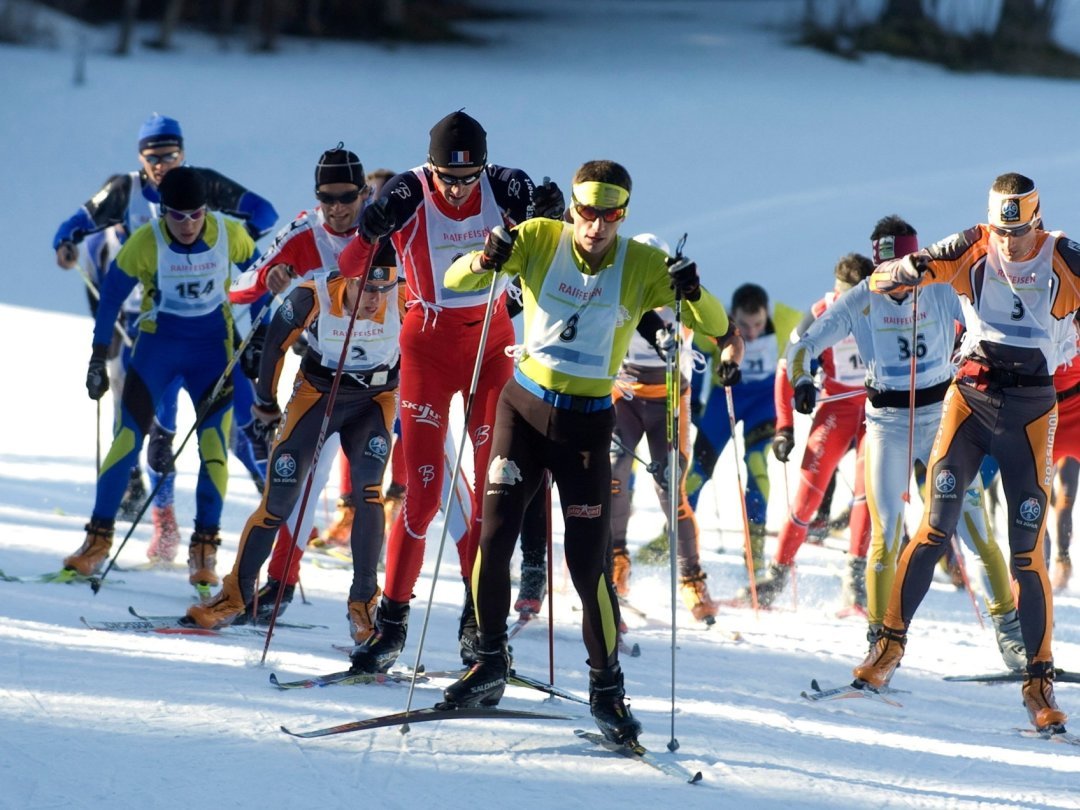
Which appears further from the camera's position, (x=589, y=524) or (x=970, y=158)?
(x=970, y=158)

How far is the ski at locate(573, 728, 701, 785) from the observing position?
4.93 meters

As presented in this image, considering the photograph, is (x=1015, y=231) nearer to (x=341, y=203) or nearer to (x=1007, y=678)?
Result: (x=1007, y=678)

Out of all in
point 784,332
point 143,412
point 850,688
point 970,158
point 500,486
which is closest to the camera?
point 500,486

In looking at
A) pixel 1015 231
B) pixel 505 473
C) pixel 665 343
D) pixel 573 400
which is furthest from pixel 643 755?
pixel 1015 231

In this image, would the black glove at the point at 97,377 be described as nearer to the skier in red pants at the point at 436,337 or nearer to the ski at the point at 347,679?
the skier in red pants at the point at 436,337

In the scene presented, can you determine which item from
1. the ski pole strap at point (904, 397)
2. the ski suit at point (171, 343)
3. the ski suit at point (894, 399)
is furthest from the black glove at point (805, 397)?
the ski suit at point (171, 343)

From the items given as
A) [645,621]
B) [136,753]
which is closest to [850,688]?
[645,621]

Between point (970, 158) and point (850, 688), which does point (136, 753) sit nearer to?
point (850, 688)

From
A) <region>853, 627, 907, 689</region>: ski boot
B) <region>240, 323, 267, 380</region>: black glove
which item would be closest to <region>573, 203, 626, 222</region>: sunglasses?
<region>240, 323, 267, 380</region>: black glove

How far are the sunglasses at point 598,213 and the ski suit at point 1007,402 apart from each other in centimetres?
159

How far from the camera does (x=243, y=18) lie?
27.8 metres

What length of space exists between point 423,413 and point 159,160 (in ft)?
10.5

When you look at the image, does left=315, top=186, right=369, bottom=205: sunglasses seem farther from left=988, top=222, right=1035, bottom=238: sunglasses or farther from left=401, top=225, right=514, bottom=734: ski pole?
left=988, top=222, right=1035, bottom=238: sunglasses

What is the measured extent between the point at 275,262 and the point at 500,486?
2007mm
